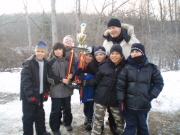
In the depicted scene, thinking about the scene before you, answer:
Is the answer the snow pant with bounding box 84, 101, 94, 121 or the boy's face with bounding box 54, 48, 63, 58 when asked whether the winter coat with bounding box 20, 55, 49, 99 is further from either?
the snow pant with bounding box 84, 101, 94, 121

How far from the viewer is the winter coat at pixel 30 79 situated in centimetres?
254

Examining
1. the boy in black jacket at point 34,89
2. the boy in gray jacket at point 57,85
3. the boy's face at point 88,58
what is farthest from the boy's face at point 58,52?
the boy's face at point 88,58

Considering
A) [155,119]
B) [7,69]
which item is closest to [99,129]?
[155,119]

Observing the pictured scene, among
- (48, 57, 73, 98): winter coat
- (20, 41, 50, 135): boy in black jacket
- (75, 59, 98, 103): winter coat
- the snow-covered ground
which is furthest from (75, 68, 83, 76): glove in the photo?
the snow-covered ground

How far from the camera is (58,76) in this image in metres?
2.92

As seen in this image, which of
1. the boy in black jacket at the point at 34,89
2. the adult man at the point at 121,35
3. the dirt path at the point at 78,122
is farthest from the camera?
the dirt path at the point at 78,122

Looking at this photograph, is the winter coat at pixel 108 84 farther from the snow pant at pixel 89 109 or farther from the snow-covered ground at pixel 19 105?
the snow-covered ground at pixel 19 105

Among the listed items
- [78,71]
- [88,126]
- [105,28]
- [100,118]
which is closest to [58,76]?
[78,71]

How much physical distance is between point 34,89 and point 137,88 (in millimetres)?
1786

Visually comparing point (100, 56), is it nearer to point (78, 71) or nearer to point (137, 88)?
point (78, 71)

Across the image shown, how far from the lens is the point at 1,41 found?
11008mm

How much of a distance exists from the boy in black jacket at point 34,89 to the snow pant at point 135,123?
1.58 metres

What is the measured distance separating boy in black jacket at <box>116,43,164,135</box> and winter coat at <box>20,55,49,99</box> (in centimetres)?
147

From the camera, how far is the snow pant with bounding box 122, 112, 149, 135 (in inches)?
97.1
